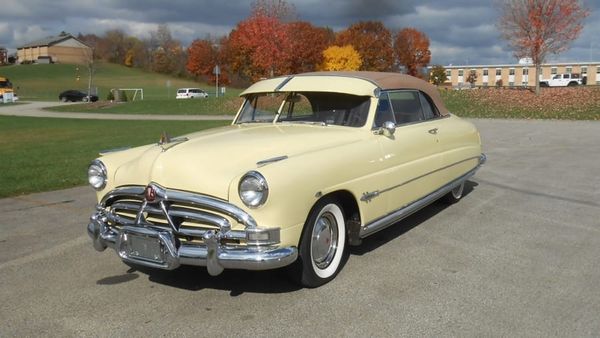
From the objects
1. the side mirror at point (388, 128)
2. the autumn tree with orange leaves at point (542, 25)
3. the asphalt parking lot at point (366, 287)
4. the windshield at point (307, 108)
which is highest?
the autumn tree with orange leaves at point (542, 25)

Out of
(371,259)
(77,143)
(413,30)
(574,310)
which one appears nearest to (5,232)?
(371,259)

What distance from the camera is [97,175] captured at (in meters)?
4.24

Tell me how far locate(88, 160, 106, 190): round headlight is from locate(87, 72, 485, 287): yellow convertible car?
1cm

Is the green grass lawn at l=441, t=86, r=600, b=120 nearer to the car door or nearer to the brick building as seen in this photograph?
the car door

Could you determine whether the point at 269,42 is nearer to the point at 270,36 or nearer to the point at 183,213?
the point at 270,36

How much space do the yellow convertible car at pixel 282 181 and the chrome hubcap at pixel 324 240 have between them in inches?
0.4

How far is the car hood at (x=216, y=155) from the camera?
11.8ft

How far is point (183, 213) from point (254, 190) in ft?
1.74

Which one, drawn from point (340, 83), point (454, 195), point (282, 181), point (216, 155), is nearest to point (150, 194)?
point (216, 155)

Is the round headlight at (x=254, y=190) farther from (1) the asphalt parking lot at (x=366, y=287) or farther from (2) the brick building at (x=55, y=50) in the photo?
(2) the brick building at (x=55, y=50)

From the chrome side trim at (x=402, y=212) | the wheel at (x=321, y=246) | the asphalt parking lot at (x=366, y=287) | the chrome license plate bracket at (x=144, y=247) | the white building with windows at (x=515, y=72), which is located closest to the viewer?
the asphalt parking lot at (x=366, y=287)

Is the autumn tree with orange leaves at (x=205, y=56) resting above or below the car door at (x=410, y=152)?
above

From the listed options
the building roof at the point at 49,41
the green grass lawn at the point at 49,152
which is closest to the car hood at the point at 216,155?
the green grass lawn at the point at 49,152

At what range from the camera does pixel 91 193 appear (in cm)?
770
